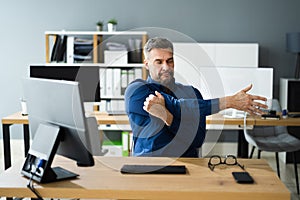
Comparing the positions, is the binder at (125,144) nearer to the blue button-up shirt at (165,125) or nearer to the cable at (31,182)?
the blue button-up shirt at (165,125)

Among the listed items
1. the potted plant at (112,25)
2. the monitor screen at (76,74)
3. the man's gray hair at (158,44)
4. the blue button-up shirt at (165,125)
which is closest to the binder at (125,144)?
the monitor screen at (76,74)

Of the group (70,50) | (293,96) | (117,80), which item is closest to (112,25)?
(70,50)

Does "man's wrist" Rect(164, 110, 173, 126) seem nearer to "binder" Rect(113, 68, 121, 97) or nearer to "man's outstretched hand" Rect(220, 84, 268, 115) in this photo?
"man's outstretched hand" Rect(220, 84, 268, 115)

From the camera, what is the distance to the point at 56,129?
1.93 meters

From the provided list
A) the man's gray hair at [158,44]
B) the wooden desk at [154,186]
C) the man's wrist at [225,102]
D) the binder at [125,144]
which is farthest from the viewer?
the binder at [125,144]

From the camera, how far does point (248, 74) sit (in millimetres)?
5000

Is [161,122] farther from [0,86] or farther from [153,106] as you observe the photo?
[0,86]

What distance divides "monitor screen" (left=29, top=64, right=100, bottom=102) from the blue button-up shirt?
1.62 metres

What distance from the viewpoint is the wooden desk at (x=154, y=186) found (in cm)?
178

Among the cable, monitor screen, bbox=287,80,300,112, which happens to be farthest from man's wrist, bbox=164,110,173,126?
monitor screen, bbox=287,80,300,112

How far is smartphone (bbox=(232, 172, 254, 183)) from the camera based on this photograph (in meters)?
1.89

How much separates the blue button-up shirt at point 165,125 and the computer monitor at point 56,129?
1.44 ft

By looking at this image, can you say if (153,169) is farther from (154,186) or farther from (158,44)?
(158,44)

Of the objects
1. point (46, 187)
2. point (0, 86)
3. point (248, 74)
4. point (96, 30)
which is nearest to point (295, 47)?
point (248, 74)
